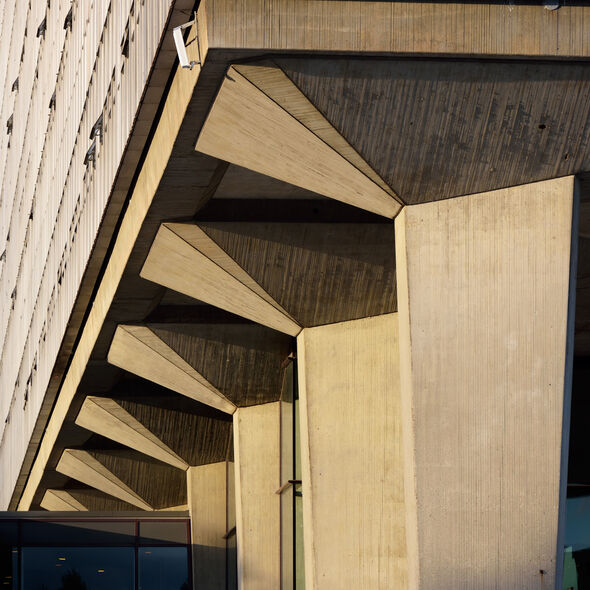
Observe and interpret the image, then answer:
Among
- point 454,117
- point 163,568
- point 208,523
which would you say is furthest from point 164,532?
point 454,117

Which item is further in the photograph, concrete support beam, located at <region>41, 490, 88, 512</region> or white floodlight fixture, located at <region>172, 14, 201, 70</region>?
concrete support beam, located at <region>41, 490, 88, 512</region>

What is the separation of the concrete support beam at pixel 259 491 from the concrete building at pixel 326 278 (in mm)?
41

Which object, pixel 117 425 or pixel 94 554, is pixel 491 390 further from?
pixel 94 554

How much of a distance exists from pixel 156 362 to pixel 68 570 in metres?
10.0

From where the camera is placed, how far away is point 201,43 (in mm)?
12352

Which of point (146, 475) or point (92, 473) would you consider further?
point (146, 475)

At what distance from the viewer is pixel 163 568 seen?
Answer: 33.3 meters

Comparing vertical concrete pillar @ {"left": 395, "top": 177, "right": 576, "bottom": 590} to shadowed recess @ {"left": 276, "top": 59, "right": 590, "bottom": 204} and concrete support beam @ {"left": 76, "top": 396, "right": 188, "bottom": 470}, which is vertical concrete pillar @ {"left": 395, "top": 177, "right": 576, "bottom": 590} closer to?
shadowed recess @ {"left": 276, "top": 59, "right": 590, "bottom": 204}

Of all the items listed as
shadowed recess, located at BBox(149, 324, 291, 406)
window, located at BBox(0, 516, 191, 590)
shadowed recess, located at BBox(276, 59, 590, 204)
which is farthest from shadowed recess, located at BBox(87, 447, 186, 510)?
shadowed recess, located at BBox(276, 59, 590, 204)

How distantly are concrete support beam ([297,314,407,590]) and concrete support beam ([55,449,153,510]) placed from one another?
17122 millimetres

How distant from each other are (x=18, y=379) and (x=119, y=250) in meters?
18.4

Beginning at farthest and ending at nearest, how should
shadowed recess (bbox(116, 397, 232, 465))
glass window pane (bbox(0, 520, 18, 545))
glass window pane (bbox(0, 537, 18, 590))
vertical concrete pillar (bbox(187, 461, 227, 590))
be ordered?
1. vertical concrete pillar (bbox(187, 461, 227, 590))
2. glass window pane (bbox(0, 537, 18, 590))
3. glass window pane (bbox(0, 520, 18, 545))
4. shadowed recess (bbox(116, 397, 232, 465))

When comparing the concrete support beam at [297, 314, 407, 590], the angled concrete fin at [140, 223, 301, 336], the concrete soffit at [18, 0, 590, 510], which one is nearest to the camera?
the concrete soffit at [18, 0, 590, 510]

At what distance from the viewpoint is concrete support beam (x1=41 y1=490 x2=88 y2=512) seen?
40844 mm
